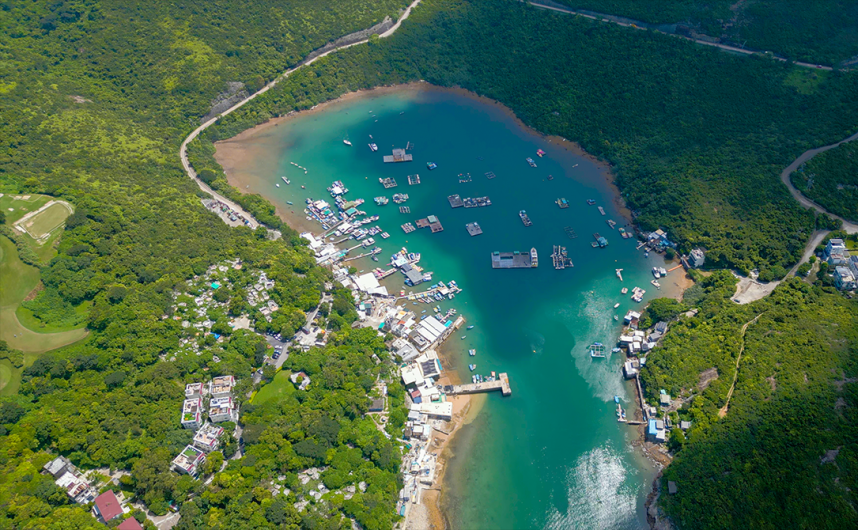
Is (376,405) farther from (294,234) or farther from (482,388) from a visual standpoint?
(294,234)

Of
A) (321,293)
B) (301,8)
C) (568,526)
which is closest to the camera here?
(568,526)

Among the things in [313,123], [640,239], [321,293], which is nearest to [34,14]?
[313,123]

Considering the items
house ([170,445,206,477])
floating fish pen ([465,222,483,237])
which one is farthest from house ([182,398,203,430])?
floating fish pen ([465,222,483,237])

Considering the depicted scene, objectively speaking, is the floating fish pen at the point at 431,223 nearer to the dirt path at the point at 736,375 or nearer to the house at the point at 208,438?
the house at the point at 208,438

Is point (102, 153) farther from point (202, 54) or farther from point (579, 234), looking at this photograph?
point (579, 234)

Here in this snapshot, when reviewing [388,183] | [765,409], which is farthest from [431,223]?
[765,409]

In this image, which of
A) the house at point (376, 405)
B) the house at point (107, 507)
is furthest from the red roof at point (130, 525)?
the house at point (376, 405)
